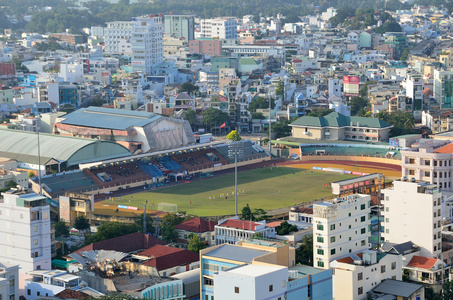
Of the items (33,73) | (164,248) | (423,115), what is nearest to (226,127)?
(423,115)

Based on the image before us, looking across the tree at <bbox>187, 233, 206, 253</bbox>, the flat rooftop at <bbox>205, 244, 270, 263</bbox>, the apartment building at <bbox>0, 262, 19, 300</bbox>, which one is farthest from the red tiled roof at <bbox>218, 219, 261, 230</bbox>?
the apartment building at <bbox>0, 262, 19, 300</bbox>

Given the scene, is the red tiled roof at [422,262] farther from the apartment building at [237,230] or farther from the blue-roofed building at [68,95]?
the blue-roofed building at [68,95]

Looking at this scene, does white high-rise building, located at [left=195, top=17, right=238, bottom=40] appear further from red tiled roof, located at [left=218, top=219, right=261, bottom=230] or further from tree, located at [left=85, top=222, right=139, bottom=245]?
tree, located at [left=85, top=222, right=139, bottom=245]

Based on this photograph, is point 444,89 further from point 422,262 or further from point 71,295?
point 71,295

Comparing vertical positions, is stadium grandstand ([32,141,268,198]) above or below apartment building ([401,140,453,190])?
below

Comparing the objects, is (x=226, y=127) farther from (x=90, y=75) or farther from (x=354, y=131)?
(x=90, y=75)

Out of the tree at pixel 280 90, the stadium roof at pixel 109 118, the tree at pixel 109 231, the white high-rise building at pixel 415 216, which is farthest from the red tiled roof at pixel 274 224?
the tree at pixel 280 90

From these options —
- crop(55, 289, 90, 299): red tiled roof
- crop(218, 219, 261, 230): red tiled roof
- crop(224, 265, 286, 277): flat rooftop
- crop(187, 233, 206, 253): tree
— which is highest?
crop(224, 265, 286, 277): flat rooftop
